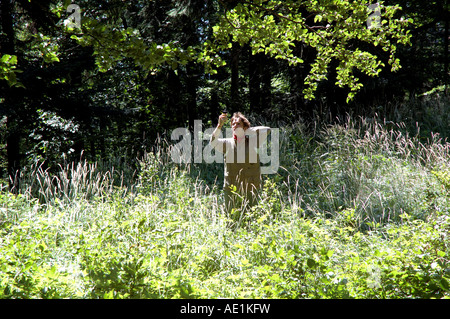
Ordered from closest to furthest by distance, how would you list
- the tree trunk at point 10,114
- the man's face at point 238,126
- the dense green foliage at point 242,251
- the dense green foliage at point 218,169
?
1. the dense green foliage at point 242,251
2. the dense green foliage at point 218,169
3. the man's face at point 238,126
4. the tree trunk at point 10,114

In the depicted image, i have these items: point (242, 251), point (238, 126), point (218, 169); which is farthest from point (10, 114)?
point (242, 251)

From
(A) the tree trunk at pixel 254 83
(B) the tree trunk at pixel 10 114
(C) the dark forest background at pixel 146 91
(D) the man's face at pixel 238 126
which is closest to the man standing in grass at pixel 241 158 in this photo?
(D) the man's face at pixel 238 126

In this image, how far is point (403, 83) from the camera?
8992mm

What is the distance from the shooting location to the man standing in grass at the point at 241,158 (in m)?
4.79

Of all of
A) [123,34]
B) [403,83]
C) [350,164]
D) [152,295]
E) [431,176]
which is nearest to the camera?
[152,295]

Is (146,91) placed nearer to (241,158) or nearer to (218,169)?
(218,169)

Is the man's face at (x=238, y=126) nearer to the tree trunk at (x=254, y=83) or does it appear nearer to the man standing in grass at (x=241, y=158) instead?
the man standing in grass at (x=241, y=158)

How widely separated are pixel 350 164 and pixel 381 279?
3571mm

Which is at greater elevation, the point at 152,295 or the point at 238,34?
the point at 238,34

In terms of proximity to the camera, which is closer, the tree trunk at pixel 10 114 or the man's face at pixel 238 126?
the man's face at pixel 238 126

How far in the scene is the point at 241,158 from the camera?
4844 millimetres

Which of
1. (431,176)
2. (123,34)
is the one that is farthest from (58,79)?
(431,176)

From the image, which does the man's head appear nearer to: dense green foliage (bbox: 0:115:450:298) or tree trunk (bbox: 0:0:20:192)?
dense green foliage (bbox: 0:115:450:298)
